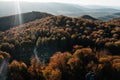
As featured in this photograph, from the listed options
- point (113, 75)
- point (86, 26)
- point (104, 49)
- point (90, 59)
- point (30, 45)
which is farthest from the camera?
point (86, 26)

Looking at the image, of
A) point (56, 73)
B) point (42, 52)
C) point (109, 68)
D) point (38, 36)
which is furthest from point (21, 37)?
point (109, 68)

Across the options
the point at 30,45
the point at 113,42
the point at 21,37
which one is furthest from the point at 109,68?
the point at 21,37

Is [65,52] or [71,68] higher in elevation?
[65,52]

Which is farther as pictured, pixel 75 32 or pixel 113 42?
pixel 75 32

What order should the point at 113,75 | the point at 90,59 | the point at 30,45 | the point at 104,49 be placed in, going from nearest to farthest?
the point at 113,75 → the point at 90,59 → the point at 104,49 → the point at 30,45

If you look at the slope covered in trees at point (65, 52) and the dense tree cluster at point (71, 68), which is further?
the slope covered in trees at point (65, 52)

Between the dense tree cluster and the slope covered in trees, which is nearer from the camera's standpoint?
the dense tree cluster

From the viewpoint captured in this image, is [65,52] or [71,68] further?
[65,52]

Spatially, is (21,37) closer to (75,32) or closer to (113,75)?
(75,32)
